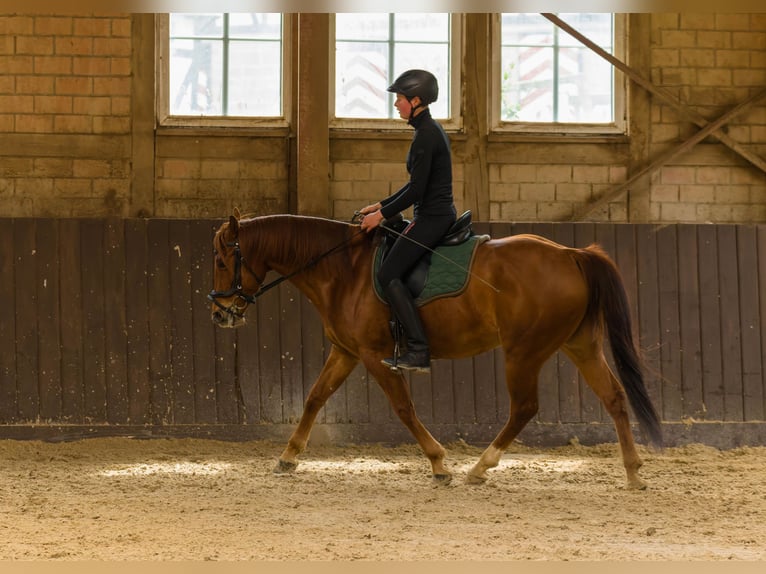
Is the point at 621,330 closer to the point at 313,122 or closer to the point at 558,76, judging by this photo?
the point at 313,122

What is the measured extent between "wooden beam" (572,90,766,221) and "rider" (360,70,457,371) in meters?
3.25

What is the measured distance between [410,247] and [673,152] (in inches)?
154

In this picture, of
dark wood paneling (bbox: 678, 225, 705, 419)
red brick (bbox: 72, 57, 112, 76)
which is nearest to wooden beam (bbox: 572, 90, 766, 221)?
dark wood paneling (bbox: 678, 225, 705, 419)

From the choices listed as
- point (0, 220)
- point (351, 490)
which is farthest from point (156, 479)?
point (0, 220)

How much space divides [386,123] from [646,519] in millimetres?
4668

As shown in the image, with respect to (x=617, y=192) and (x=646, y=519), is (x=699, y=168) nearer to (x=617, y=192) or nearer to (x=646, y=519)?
(x=617, y=192)

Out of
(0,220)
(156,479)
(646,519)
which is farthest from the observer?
(0,220)

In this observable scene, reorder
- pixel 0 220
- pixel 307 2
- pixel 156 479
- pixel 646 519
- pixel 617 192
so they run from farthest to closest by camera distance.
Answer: pixel 617 192 < pixel 0 220 < pixel 156 479 < pixel 646 519 < pixel 307 2

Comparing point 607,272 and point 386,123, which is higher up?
point 386,123

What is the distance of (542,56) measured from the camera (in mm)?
7992

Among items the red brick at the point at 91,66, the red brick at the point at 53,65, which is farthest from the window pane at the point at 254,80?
the red brick at the point at 53,65

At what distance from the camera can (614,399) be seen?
4.80 metres

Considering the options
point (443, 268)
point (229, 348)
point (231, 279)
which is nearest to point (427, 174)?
point (443, 268)

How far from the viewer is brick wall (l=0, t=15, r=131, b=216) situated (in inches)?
293
